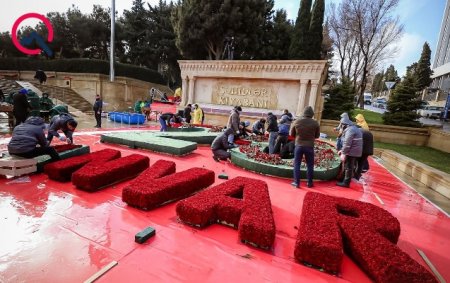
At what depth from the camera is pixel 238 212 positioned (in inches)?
160

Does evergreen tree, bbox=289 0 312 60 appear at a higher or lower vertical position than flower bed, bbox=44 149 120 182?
higher

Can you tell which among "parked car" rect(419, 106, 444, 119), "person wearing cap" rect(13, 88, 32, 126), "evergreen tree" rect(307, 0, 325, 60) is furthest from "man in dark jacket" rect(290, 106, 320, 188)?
"parked car" rect(419, 106, 444, 119)

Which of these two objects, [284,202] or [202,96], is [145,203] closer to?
[284,202]

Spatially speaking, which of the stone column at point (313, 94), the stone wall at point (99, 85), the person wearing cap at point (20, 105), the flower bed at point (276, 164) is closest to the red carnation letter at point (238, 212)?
the flower bed at point (276, 164)

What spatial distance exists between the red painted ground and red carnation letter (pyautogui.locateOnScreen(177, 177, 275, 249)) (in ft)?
0.52

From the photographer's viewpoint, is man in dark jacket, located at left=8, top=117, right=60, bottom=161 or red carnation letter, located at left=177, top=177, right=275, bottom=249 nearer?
red carnation letter, located at left=177, top=177, right=275, bottom=249

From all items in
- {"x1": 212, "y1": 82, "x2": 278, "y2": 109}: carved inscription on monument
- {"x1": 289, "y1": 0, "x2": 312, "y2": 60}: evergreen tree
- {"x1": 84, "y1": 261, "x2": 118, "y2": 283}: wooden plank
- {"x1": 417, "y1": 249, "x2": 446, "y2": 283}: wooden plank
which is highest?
{"x1": 289, "y1": 0, "x2": 312, "y2": 60}: evergreen tree

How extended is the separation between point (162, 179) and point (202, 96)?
48.3 feet

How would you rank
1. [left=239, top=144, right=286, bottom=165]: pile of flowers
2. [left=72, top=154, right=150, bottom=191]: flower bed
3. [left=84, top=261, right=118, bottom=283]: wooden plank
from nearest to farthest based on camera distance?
[left=84, top=261, right=118, bottom=283]: wooden plank → [left=72, top=154, right=150, bottom=191]: flower bed → [left=239, top=144, right=286, bottom=165]: pile of flowers

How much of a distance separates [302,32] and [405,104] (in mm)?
12982

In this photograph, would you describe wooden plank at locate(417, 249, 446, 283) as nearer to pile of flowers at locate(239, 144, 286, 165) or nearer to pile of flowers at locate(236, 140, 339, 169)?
pile of flowers at locate(236, 140, 339, 169)

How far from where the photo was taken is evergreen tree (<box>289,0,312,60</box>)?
82.1 ft

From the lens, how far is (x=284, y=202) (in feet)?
17.9

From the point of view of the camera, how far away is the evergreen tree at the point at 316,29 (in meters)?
24.0
